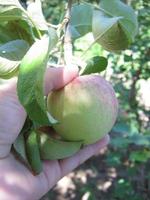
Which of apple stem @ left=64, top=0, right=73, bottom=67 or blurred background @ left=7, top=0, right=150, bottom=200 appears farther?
blurred background @ left=7, top=0, right=150, bottom=200

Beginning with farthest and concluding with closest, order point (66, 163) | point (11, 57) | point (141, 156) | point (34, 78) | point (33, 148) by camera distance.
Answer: point (141, 156), point (66, 163), point (33, 148), point (11, 57), point (34, 78)

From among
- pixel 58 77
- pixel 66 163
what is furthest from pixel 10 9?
pixel 66 163

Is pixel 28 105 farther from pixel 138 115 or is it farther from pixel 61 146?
pixel 138 115

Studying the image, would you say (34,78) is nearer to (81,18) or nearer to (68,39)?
(68,39)

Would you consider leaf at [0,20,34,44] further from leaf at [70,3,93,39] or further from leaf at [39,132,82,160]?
leaf at [39,132,82,160]

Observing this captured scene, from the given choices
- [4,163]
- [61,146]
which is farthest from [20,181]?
[61,146]

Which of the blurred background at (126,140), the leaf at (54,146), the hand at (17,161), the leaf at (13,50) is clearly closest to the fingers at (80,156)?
the hand at (17,161)

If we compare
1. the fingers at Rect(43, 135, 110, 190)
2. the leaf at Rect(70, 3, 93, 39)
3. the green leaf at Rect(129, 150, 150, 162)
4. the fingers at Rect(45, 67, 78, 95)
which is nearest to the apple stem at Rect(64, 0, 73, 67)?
the fingers at Rect(45, 67, 78, 95)

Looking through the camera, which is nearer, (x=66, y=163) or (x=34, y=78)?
(x=34, y=78)
